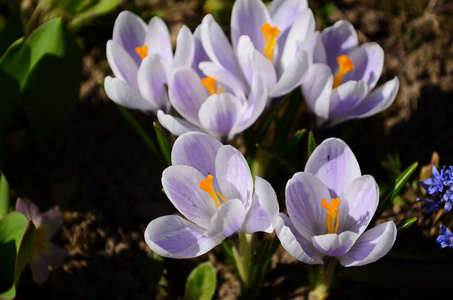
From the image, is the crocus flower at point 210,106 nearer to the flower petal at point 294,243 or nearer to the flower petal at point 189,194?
the flower petal at point 189,194

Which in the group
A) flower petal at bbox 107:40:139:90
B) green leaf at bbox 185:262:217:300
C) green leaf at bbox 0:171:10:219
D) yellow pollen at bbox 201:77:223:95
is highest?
flower petal at bbox 107:40:139:90

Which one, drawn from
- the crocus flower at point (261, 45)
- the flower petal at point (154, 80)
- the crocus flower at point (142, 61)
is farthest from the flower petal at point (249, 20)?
the flower petal at point (154, 80)

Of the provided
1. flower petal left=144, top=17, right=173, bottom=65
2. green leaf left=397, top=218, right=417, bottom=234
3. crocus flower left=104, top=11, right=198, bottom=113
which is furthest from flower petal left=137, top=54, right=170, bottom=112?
green leaf left=397, top=218, right=417, bottom=234

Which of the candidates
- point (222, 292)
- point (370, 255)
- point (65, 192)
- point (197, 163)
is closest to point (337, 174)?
point (370, 255)

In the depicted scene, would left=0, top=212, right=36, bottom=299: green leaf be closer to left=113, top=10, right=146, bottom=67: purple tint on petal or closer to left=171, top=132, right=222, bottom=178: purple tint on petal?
left=171, top=132, right=222, bottom=178: purple tint on petal

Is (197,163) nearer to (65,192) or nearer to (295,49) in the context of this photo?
(295,49)

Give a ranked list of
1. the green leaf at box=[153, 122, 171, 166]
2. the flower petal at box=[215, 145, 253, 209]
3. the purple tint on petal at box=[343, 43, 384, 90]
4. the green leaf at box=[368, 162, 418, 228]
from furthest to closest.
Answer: the purple tint on petal at box=[343, 43, 384, 90] < the green leaf at box=[153, 122, 171, 166] < the green leaf at box=[368, 162, 418, 228] < the flower petal at box=[215, 145, 253, 209]

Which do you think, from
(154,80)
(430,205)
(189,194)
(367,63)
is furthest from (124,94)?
(430,205)
